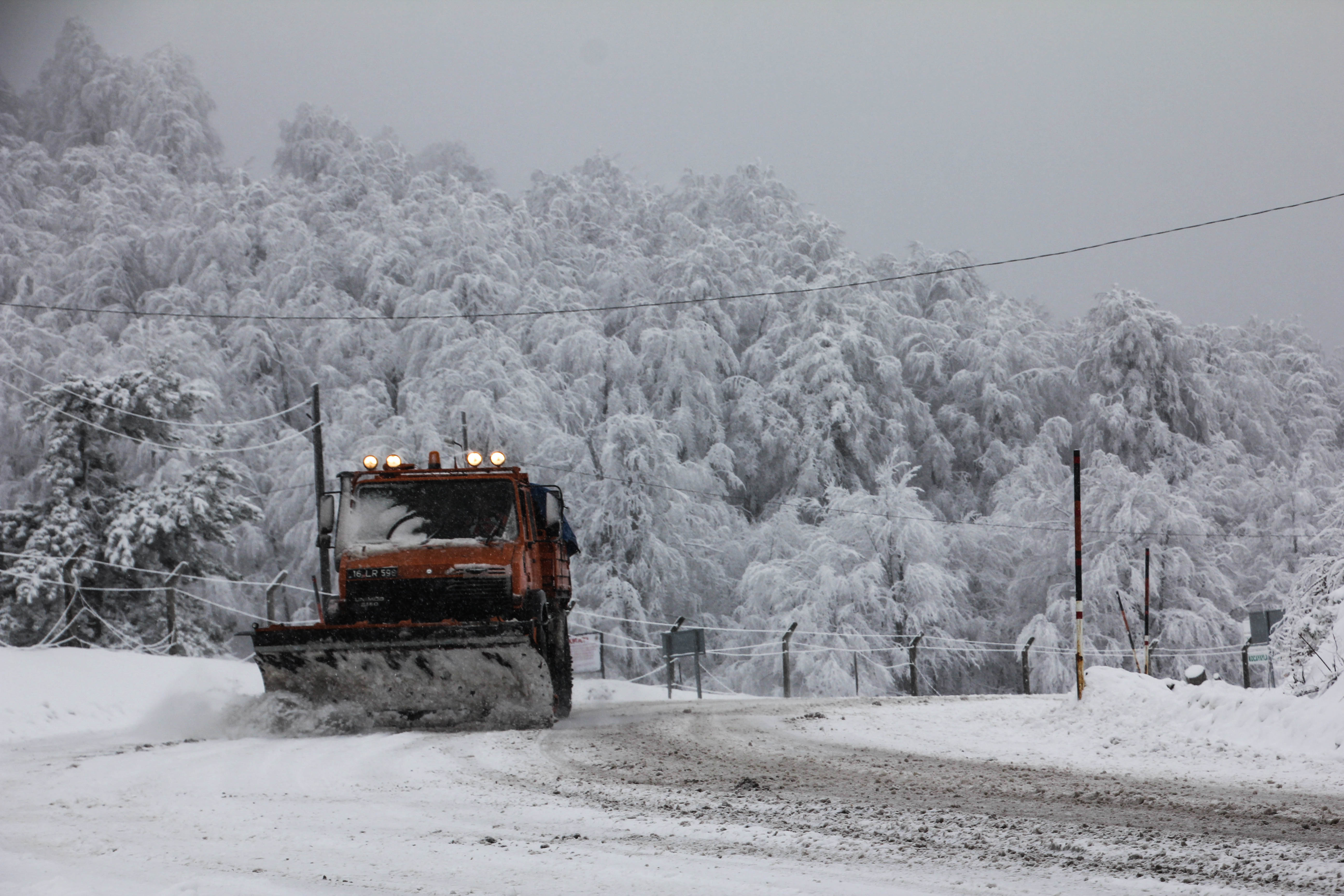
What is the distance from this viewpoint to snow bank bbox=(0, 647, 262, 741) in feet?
37.4

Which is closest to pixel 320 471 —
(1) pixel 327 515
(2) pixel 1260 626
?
(1) pixel 327 515

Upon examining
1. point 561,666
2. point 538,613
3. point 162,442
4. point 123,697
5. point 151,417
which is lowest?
point 123,697

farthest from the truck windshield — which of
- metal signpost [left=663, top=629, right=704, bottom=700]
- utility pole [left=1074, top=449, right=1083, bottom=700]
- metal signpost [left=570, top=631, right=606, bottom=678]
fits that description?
metal signpost [left=663, top=629, right=704, bottom=700]

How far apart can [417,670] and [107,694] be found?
4.87m

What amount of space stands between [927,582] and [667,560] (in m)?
6.90

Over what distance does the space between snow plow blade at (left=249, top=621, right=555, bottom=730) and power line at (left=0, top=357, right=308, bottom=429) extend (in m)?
18.2

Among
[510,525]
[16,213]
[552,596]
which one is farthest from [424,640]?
[16,213]

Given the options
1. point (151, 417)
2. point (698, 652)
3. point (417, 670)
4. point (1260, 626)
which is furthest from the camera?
Answer: point (151, 417)

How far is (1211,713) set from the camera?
9.25 metres

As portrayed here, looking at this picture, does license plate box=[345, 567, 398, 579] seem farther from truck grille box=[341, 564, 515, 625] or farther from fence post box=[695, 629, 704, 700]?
fence post box=[695, 629, 704, 700]

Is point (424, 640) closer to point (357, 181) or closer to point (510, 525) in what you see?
point (510, 525)

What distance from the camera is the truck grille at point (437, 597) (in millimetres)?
11039

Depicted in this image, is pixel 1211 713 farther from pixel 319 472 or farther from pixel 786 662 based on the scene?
Result: pixel 319 472

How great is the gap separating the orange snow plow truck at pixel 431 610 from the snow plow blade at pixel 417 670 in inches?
0.4
